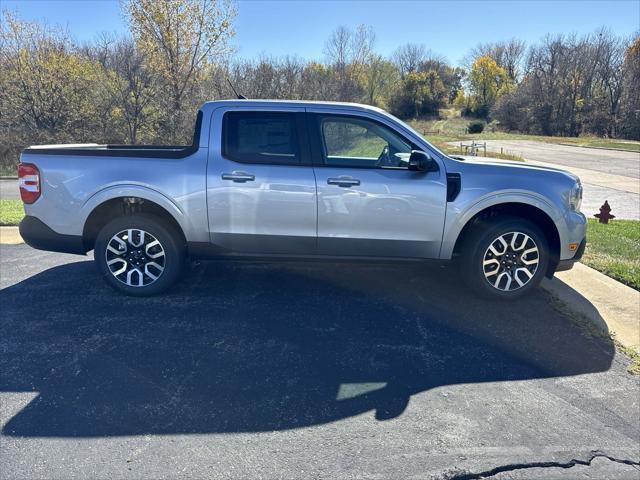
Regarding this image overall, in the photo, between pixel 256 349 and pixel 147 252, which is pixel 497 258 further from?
pixel 147 252

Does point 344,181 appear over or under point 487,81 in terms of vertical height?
under

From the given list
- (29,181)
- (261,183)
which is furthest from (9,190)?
(261,183)

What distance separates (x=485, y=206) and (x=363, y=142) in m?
1.40

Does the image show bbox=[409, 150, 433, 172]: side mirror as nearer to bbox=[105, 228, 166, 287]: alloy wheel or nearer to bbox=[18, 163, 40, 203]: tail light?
bbox=[105, 228, 166, 287]: alloy wheel

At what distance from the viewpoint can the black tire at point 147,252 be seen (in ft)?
14.9

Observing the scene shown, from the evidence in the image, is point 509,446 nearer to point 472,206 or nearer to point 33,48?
point 472,206

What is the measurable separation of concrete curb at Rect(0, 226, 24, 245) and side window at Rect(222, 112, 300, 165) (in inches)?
165

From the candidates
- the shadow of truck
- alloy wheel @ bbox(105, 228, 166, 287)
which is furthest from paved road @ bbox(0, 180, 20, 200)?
alloy wheel @ bbox(105, 228, 166, 287)

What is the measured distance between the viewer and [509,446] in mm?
2641

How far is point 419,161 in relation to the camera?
169 inches

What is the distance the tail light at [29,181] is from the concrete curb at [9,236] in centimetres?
255

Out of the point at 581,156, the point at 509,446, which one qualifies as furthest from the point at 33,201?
the point at 581,156

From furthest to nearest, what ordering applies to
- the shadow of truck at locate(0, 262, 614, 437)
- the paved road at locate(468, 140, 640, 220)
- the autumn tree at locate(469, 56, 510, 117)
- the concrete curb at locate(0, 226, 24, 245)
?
the autumn tree at locate(469, 56, 510, 117)
the paved road at locate(468, 140, 640, 220)
the concrete curb at locate(0, 226, 24, 245)
the shadow of truck at locate(0, 262, 614, 437)

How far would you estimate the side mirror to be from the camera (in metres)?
4.29
